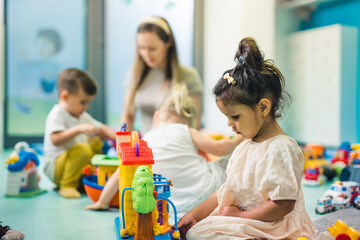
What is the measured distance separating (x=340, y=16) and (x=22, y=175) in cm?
239

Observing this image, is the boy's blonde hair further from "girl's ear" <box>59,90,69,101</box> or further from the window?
the window

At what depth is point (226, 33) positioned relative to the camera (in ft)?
10.5

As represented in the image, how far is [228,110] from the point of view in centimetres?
84

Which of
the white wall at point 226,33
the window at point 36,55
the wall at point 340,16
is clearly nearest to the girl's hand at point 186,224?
the white wall at point 226,33

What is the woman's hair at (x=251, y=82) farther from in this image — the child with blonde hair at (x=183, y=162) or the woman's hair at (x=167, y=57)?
the woman's hair at (x=167, y=57)

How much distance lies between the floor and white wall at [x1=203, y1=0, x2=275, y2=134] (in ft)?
4.58

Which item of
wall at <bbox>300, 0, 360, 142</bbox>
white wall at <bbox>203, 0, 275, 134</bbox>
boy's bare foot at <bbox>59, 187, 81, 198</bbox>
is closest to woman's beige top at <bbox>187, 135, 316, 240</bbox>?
boy's bare foot at <bbox>59, 187, 81, 198</bbox>

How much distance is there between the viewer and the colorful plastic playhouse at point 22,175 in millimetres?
1562

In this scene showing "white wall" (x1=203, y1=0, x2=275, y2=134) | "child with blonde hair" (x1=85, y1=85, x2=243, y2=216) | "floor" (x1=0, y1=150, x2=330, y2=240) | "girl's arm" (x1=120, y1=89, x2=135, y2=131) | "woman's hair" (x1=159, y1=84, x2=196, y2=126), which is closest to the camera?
"floor" (x1=0, y1=150, x2=330, y2=240)

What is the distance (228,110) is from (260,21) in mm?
2297

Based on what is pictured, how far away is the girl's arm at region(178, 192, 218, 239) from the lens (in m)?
0.93

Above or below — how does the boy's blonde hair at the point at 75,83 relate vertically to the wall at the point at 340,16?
below

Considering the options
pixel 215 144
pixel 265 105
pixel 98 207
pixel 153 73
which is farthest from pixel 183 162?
pixel 153 73

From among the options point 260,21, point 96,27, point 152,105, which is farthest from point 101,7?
point 152,105
